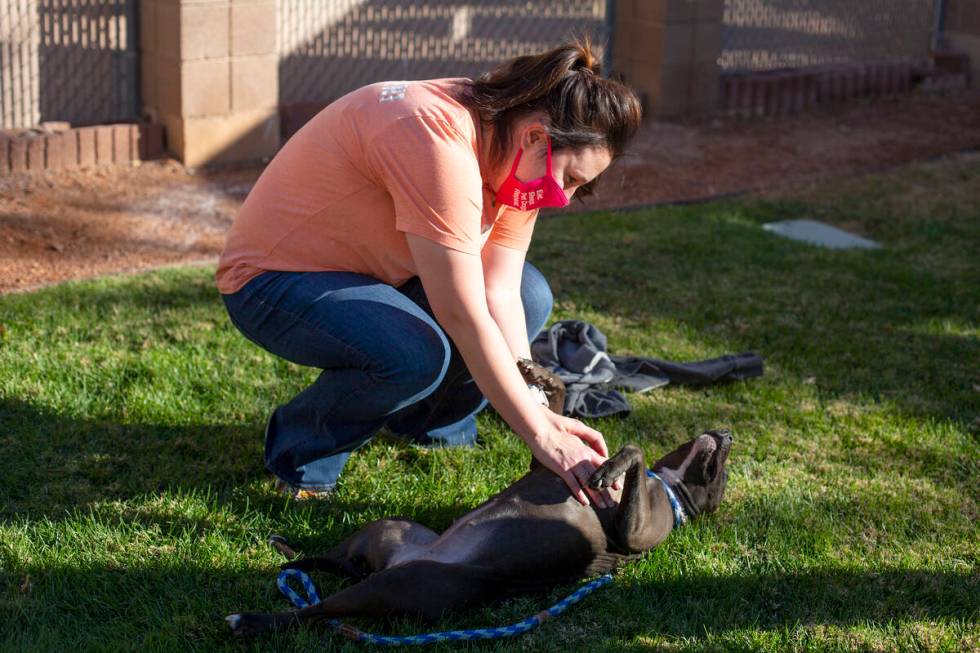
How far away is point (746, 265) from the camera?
19.4 feet

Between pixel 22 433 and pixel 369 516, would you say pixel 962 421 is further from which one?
pixel 22 433

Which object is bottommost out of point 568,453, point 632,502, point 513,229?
point 632,502

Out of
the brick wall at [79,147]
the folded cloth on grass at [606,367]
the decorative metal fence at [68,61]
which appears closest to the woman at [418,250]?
the folded cloth on grass at [606,367]

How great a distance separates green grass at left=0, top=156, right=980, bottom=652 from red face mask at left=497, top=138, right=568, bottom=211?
37.5 inches

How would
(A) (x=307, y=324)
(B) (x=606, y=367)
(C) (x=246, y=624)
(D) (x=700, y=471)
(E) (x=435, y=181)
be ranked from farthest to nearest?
(B) (x=606, y=367) → (D) (x=700, y=471) → (A) (x=307, y=324) → (E) (x=435, y=181) → (C) (x=246, y=624)

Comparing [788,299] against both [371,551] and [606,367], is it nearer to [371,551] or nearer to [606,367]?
[606,367]

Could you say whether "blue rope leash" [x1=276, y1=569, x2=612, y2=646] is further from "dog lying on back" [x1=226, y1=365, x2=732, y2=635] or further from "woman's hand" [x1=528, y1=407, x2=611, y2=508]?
"woman's hand" [x1=528, y1=407, x2=611, y2=508]

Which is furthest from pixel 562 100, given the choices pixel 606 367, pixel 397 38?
pixel 397 38

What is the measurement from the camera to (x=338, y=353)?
10.9 ft

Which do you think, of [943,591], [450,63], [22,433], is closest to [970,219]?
→ [450,63]

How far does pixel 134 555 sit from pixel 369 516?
0.66 m

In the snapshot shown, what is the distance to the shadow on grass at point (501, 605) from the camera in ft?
9.22

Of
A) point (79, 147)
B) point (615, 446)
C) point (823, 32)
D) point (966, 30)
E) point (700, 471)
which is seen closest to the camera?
point (700, 471)

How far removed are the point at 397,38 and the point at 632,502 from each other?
226 inches
